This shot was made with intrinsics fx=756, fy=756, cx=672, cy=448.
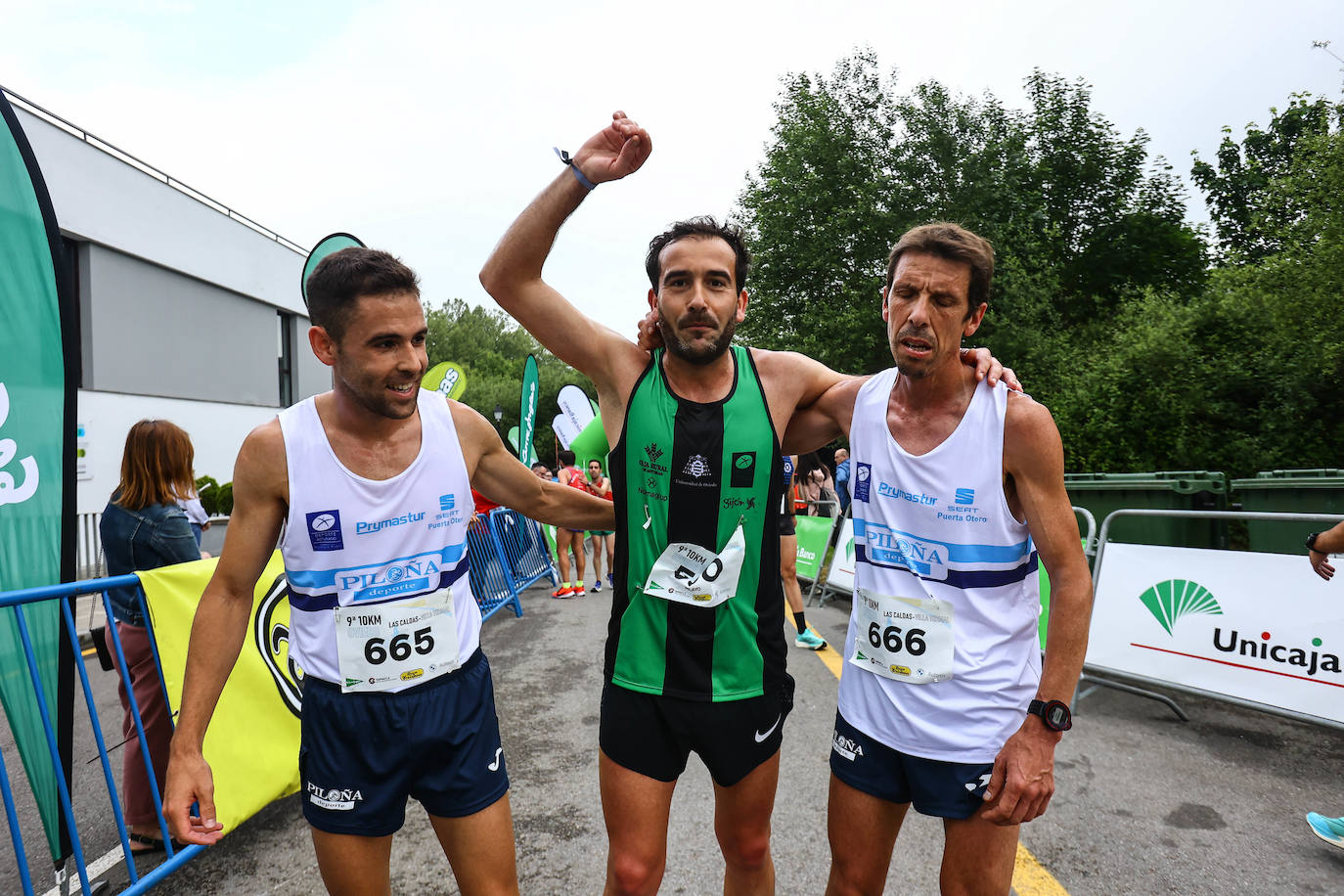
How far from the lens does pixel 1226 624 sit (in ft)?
14.9

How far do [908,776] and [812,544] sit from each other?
749 centimetres

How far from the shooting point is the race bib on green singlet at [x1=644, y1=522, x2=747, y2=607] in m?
2.21

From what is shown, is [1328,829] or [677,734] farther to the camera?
[1328,829]

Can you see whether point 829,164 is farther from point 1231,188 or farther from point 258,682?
point 258,682

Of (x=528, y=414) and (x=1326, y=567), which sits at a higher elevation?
(x=528, y=414)

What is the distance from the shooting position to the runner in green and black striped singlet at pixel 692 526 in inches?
86.7

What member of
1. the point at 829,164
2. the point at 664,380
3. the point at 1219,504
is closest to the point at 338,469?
the point at 664,380

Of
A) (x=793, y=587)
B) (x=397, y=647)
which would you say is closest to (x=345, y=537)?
(x=397, y=647)

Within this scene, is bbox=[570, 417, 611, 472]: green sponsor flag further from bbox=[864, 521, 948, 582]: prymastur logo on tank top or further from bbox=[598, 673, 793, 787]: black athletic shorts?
bbox=[864, 521, 948, 582]: prymastur logo on tank top

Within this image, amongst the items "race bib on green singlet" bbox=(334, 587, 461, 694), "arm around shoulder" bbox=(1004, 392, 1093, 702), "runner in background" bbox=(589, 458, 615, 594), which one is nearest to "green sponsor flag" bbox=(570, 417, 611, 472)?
"race bib on green singlet" bbox=(334, 587, 461, 694)

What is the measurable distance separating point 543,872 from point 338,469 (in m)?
1.94

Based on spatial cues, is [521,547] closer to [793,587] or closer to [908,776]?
[793,587]

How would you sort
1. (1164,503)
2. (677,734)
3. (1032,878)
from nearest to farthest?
(677,734)
(1032,878)
(1164,503)

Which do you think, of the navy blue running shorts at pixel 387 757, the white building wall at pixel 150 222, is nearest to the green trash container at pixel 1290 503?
the navy blue running shorts at pixel 387 757
